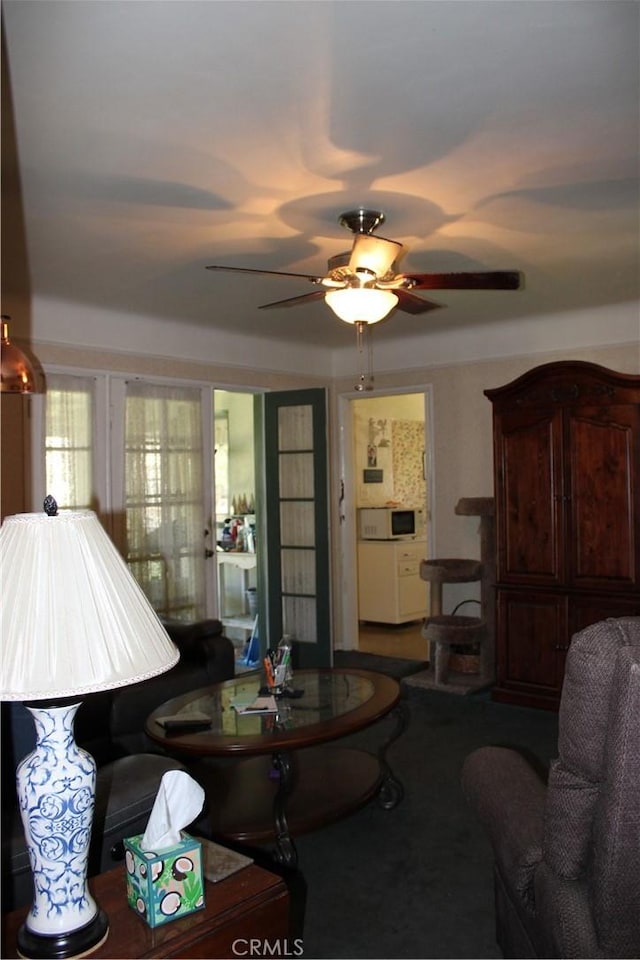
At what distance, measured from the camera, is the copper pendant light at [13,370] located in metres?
2.78

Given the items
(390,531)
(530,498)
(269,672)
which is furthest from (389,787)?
(390,531)

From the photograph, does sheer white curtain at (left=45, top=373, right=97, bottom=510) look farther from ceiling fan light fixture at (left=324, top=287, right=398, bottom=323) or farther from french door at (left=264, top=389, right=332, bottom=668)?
ceiling fan light fixture at (left=324, top=287, right=398, bottom=323)

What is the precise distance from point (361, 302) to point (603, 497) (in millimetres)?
2360

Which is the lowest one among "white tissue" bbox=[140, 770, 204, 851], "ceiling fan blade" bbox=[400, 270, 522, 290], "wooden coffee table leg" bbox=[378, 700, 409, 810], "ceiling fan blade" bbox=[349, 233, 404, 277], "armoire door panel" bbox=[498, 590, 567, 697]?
"wooden coffee table leg" bbox=[378, 700, 409, 810]

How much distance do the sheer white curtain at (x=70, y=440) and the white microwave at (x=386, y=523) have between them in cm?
330

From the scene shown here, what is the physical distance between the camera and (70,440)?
4684 mm

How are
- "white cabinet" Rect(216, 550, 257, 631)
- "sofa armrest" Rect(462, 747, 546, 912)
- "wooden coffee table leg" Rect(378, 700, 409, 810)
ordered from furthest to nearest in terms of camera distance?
"white cabinet" Rect(216, 550, 257, 631) → "wooden coffee table leg" Rect(378, 700, 409, 810) → "sofa armrest" Rect(462, 747, 546, 912)

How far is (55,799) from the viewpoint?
54.5 inches

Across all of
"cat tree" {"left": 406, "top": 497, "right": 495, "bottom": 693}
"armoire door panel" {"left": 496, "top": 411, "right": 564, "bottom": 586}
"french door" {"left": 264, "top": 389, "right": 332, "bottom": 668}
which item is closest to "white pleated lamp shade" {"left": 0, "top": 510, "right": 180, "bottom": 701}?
"armoire door panel" {"left": 496, "top": 411, "right": 564, "bottom": 586}

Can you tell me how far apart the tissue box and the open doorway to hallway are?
5.11 meters

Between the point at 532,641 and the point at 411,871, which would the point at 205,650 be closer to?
the point at 411,871

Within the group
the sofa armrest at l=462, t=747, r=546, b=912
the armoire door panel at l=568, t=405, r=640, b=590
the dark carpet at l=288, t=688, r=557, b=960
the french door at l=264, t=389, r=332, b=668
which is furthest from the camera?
the french door at l=264, t=389, r=332, b=668

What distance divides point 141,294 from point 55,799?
141 inches

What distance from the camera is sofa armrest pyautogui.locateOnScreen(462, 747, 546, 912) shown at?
1.80 meters
